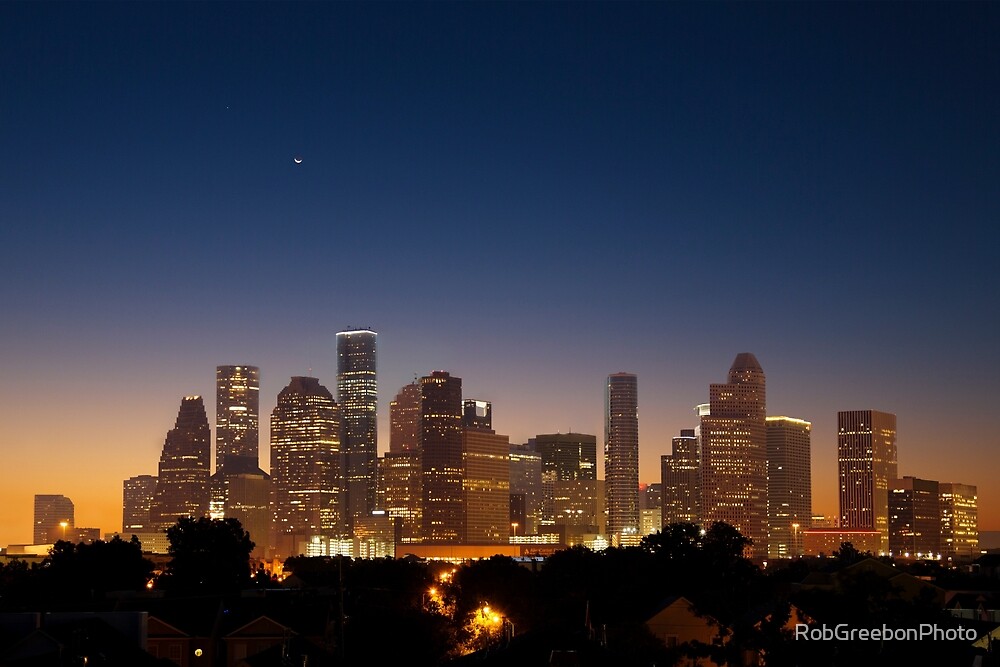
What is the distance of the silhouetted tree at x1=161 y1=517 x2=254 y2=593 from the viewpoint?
441 ft

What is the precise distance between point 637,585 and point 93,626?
6318 centimetres

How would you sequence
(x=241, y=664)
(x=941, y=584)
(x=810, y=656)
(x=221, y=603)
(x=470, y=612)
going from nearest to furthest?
1. (x=810, y=656)
2. (x=241, y=664)
3. (x=221, y=603)
4. (x=470, y=612)
5. (x=941, y=584)

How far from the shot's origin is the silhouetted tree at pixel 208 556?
134 meters

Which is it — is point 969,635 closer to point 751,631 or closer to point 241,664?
point 751,631

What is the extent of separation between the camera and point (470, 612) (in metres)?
95.4

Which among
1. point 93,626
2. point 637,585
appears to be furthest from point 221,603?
point 637,585

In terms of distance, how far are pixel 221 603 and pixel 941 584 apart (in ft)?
179

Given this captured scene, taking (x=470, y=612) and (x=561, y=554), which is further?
(x=561, y=554)

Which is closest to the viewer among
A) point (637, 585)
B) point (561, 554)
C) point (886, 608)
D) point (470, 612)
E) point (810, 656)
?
point (810, 656)

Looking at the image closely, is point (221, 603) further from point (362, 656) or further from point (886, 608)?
point (886, 608)

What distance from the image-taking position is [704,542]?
154375 millimetres

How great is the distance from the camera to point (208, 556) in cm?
14238

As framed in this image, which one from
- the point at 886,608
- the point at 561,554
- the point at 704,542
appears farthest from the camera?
the point at 704,542

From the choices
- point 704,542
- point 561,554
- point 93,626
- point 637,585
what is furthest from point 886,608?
point 704,542
